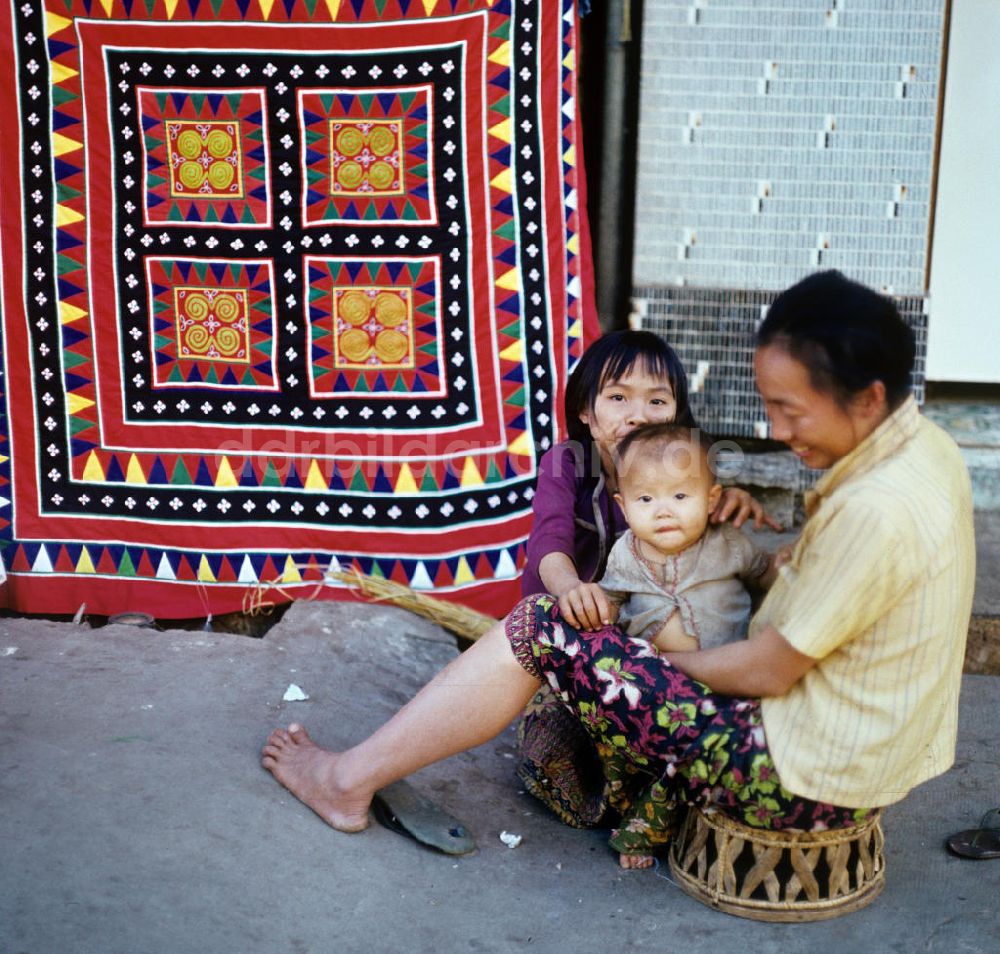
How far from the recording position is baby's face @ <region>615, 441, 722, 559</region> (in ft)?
7.96

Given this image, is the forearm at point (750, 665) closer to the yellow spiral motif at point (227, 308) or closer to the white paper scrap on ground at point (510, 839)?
the white paper scrap on ground at point (510, 839)

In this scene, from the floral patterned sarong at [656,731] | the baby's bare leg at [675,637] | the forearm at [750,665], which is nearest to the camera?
the forearm at [750,665]

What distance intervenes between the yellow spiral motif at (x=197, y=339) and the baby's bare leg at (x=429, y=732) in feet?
5.42

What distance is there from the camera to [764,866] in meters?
2.38

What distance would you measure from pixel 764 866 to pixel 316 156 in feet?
8.22

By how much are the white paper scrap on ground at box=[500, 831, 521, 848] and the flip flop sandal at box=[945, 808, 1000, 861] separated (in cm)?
98

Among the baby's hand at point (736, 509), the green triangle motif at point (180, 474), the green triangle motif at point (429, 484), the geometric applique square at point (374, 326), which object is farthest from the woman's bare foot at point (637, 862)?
the green triangle motif at point (180, 474)

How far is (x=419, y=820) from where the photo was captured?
268 cm

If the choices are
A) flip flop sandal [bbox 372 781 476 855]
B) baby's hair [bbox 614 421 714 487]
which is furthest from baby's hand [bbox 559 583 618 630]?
flip flop sandal [bbox 372 781 476 855]

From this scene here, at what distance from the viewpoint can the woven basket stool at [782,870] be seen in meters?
2.37

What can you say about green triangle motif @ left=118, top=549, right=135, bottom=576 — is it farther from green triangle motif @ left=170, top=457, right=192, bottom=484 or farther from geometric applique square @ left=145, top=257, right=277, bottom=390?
geometric applique square @ left=145, top=257, right=277, bottom=390

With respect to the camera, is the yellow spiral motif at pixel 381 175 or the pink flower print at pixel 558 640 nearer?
the pink flower print at pixel 558 640

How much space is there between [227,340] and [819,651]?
241 cm

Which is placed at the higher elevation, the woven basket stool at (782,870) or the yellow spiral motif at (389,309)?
the yellow spiral motif at (389,309)
